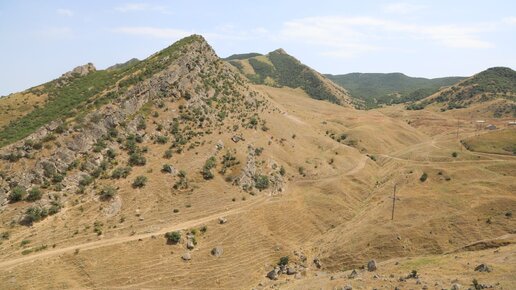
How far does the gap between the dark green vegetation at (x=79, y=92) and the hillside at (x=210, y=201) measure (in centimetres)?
51

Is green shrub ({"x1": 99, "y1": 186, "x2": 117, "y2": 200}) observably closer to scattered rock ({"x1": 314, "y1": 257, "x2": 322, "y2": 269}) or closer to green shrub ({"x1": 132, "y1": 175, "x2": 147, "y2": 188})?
green shrub ({"x1": 132, "y1": 175, "x2": 147, "y2": 188})

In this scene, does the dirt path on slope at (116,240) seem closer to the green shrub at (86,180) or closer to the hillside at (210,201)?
the hillside at (210,201)

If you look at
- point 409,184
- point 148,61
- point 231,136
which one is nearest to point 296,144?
point 231,136

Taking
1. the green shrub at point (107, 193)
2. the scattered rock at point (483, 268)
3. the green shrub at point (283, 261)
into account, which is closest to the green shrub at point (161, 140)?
the green shrub at point (107, 193)

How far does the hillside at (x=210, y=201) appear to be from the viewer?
4753 centimetres

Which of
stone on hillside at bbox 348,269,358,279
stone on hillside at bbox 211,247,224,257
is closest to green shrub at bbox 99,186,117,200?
stone on hillside at bbox 211,247,224,257

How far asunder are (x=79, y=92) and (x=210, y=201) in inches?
1859

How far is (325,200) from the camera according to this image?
75.0m

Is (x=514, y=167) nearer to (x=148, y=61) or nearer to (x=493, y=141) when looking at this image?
(x=493, y=141)

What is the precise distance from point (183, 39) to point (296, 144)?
49603mm

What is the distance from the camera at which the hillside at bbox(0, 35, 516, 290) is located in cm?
4753

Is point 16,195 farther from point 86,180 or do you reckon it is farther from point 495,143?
point 495,143

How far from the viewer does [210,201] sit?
2549 inches

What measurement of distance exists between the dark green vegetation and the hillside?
0.51 metres
